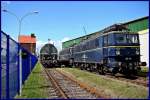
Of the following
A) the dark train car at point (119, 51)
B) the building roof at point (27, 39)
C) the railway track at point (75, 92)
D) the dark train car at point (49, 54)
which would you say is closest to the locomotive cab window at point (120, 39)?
the dark train car at point (119, 51)

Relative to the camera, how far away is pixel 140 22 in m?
44.4

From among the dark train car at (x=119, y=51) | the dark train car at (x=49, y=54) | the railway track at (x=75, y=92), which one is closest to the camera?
the railway track at (x=75, y=92)

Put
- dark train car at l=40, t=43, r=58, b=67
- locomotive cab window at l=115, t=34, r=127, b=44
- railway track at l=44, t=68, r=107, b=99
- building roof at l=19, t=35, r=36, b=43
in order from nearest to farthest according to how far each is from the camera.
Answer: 1. railway track at l=44, t=68, r=107, b=99
2. locomotive cab window at l=115, t=34, r=127, b=44
3. dark train car at l=40, t=43, r=58, b=67
4. building roof at l=19, t=35, r=36, b=43

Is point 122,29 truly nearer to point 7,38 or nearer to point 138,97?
point 138,97

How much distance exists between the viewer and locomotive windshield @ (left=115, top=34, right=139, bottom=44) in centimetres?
2386

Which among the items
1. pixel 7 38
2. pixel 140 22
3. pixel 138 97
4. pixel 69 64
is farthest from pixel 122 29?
pixel 69 64

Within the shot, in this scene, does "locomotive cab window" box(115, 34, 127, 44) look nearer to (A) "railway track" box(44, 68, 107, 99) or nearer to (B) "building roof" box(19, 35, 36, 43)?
(A) "railway track" box(44, 68, 107, 99)

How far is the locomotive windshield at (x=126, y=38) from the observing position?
23859 millimetres

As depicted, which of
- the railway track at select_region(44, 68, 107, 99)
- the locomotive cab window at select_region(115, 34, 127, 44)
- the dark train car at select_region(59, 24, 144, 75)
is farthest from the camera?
the locomotive cab window at select_region(115, 34, 127, 44)

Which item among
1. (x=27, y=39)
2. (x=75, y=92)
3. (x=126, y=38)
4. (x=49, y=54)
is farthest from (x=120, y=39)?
(x=27, y=39)

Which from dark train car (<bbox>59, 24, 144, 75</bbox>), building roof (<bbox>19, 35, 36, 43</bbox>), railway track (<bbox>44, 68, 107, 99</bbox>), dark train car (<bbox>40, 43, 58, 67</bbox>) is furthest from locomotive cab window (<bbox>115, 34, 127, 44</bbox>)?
building roof (<bbox>19, 35, 36, 43</bbox>)

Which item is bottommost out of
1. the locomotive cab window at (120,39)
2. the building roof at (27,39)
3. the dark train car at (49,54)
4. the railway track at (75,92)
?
the railway track at (75,92)

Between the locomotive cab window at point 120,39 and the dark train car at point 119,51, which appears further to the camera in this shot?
the locomotive cab window at point 120,39

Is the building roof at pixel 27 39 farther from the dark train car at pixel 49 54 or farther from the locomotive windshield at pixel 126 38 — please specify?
the locomotive windshield at pixel 126 38
